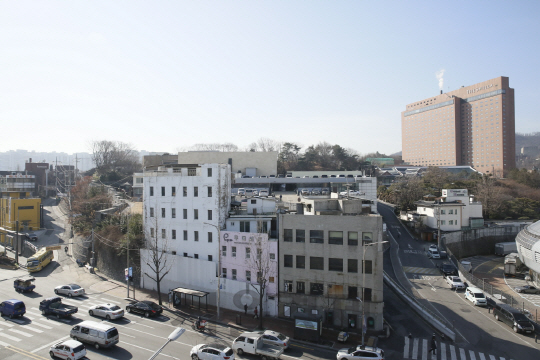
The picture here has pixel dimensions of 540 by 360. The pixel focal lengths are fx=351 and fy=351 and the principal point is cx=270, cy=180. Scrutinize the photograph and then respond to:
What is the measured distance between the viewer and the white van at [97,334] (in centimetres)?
2695

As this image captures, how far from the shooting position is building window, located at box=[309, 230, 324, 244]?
35281 millimetres

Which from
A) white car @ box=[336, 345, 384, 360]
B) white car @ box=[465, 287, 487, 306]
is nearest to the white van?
white car @ box=[336, 345, 384, 360]

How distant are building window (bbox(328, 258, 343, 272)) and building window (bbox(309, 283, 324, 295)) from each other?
6.81ft

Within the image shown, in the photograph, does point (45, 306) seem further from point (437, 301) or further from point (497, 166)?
point (497, 166)

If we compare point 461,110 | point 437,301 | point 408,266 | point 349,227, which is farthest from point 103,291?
point 461,110

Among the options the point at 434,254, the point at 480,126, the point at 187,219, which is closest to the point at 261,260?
the point at 187,219

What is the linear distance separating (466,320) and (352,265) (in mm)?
12852

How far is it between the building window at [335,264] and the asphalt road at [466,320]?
9242 mm

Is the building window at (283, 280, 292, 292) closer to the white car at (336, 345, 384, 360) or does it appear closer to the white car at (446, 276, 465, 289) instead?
the white car at (336, 345, 384, 360)

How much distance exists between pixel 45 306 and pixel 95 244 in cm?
2123

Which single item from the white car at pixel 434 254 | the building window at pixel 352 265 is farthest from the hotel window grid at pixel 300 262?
the white car at pixel 434 254

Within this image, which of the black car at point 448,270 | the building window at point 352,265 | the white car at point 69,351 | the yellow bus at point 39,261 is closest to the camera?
the white car at point 69,351

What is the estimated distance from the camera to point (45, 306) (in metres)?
34.5

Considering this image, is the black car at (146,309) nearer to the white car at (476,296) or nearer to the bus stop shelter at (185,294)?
the bus stop shelter at (185,294)
